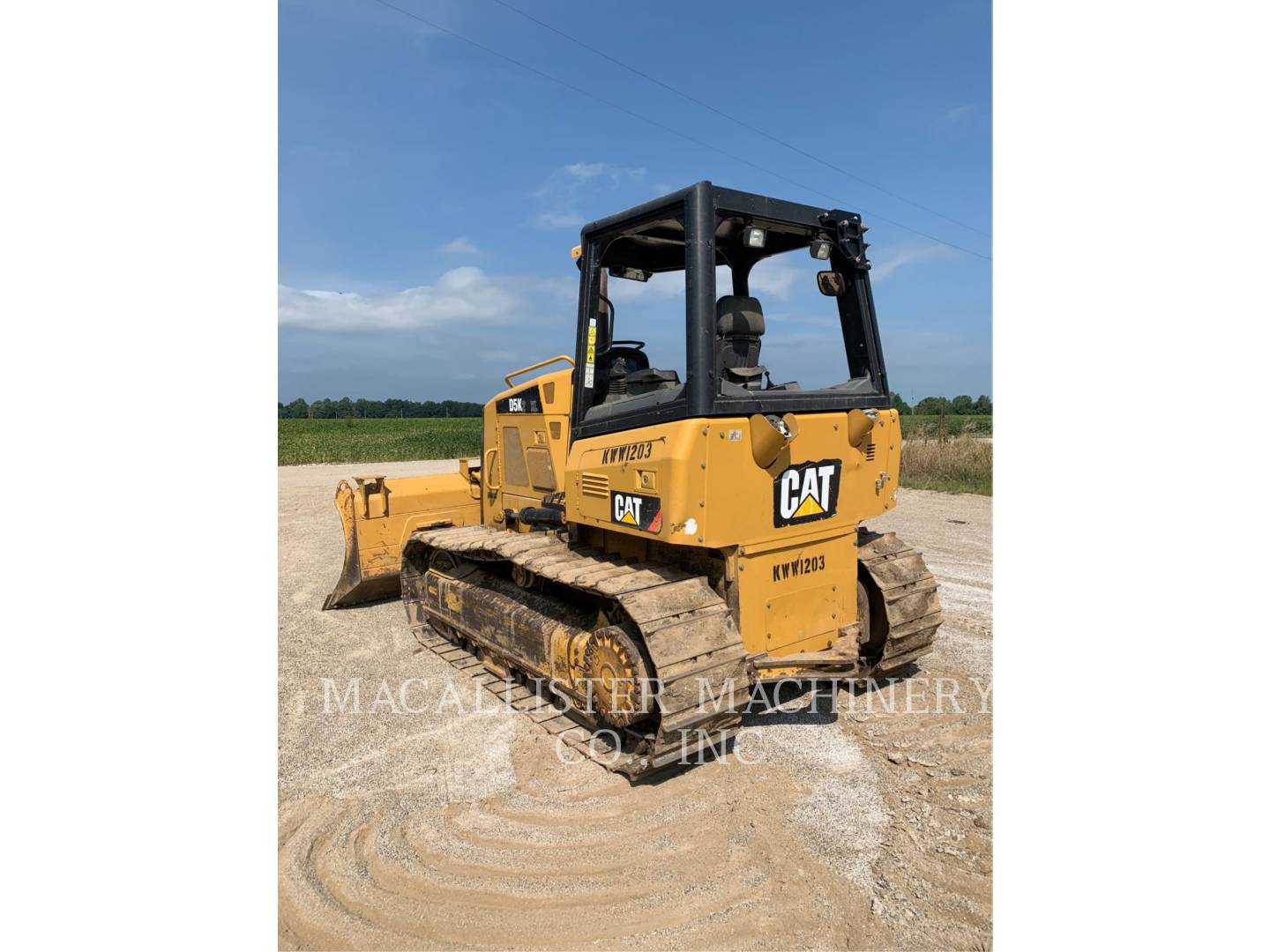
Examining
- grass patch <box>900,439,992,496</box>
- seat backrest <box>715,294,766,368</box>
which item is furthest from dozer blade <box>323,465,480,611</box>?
grass patch <box>900,439,992,496</box>

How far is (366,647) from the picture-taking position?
20.4ft

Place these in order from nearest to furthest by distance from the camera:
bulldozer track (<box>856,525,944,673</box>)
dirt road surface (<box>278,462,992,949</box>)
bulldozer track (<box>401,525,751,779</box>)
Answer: dirt road surface (<box>278,462,992,949</box>), bulldozer track (<box>401,525,751,779</box>), bulldozer track (<box>856,525,944,673</box>)

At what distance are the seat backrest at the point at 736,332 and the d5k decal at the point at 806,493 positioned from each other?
0.76 m

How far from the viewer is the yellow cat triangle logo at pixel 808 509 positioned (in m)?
4.29

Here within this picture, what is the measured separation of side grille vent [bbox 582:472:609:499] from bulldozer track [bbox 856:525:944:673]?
6.31 feet

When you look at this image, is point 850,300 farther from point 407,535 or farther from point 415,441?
point 415,441

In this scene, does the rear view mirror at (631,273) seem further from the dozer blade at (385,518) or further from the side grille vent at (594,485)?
the dozer blade at (385,518)

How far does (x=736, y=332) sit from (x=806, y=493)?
107 centimetres

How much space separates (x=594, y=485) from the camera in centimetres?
446

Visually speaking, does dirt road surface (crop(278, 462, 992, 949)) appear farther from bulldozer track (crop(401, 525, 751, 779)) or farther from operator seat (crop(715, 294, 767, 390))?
operator seat (crop(715, 294, 767, 390))

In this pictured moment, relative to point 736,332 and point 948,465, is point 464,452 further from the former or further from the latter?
point 736,332

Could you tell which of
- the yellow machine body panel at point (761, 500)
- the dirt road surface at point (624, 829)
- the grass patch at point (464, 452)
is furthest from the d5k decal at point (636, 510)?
the grass patch at point (464, 452)

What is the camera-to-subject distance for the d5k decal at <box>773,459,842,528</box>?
4.19m

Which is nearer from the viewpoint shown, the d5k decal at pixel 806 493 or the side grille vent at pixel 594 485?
the d5k decal at pixel 806 493
